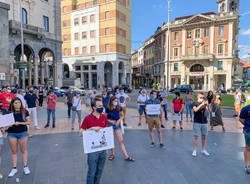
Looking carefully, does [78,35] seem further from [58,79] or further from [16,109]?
[16,109]

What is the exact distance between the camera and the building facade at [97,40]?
40.4 meters

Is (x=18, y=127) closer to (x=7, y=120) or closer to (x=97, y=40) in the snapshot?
(x=7, y=120)

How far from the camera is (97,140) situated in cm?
365

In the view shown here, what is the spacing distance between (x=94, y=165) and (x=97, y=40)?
4132cm

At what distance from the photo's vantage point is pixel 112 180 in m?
4.30

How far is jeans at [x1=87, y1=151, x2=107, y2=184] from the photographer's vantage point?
3494mm

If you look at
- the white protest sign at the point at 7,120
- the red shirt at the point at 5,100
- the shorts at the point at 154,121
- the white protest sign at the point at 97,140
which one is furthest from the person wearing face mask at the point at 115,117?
the red shirt at the point at 5,100

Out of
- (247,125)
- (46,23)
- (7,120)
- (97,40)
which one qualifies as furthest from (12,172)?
(97,40)

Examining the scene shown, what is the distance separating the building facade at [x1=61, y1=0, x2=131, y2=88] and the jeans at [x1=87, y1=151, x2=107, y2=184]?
37.4 meters

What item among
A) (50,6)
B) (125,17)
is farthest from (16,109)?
(125,17)

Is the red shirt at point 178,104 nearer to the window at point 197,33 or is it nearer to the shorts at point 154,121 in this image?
the shorts at point 154,121

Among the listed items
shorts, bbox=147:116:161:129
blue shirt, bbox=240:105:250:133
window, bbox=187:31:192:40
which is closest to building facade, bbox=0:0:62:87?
shorts, bbox=147:116:161:129

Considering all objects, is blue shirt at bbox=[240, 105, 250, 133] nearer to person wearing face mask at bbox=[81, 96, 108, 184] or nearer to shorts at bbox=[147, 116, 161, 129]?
shorts at bbox=[147, 116, 161, 129]

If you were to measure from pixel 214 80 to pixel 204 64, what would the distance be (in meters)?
4.59
